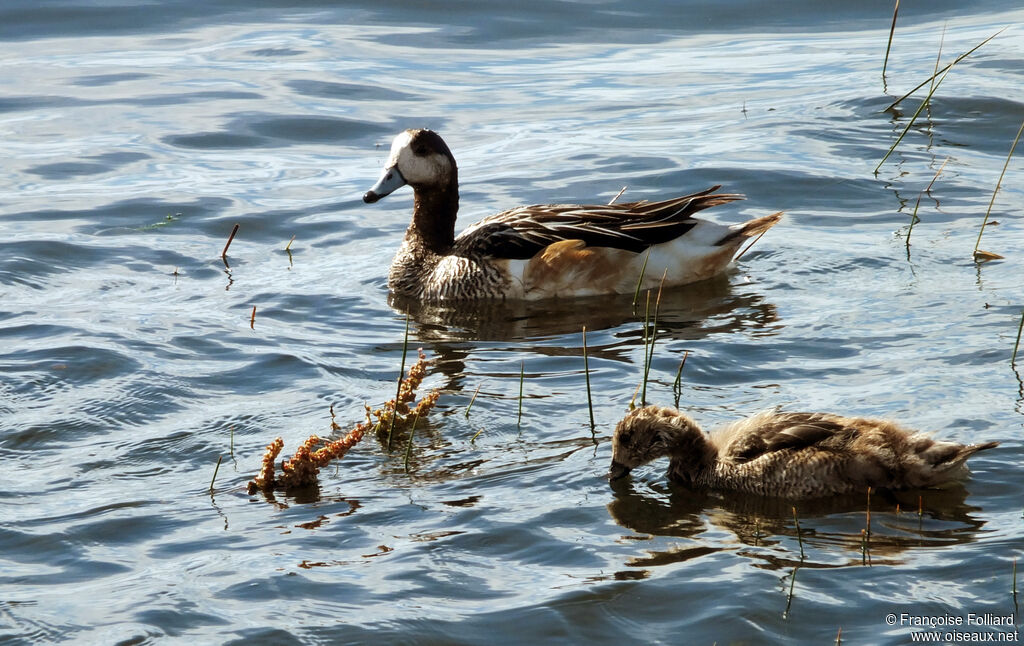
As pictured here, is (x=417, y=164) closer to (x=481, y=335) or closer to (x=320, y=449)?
(x=481, y=335)

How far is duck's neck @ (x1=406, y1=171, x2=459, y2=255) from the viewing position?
11.6 m

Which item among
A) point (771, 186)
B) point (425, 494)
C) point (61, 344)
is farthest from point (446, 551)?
point (771, 186)

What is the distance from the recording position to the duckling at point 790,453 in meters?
6.28

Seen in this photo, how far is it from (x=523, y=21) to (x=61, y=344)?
12.9 meters

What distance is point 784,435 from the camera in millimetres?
6551

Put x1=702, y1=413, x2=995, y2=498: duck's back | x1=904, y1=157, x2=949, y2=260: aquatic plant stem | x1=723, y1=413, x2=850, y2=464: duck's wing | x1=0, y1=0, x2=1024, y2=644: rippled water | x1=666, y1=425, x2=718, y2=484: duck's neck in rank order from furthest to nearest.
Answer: x1=904, y1=157, x2=949, y2=260: aquatic plant stem < x1=666, y1=425, x2=718, y2=484: duck's neck < x1=723, y1=413, x2=850, y2=464: duck's wing < x1=702, y1=413, x2=995, y2=498: duck's back < x1=0, y1=0, x2=1024, y2=644: rippled water

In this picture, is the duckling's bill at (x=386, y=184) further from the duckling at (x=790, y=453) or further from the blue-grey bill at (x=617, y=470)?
the blue-grey bill at (x=617, y=470)

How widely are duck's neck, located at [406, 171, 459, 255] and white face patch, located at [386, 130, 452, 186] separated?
0.07 m

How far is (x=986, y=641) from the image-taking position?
4.95 m

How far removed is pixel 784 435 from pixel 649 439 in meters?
0.62

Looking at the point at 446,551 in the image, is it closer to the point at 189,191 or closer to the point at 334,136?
the point at 189,191

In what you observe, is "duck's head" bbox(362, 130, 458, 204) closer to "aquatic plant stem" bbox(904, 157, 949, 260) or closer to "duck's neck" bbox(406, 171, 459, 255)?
"duck's neck" bbox(406, 171, 459, 255)

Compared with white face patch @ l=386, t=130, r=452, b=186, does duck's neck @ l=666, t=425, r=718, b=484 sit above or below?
below

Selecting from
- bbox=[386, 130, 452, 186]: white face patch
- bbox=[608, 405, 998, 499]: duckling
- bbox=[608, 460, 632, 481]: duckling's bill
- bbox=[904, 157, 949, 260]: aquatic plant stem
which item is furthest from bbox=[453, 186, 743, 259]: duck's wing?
bbox=[608, 460, 632, 481]: duckling's bill
